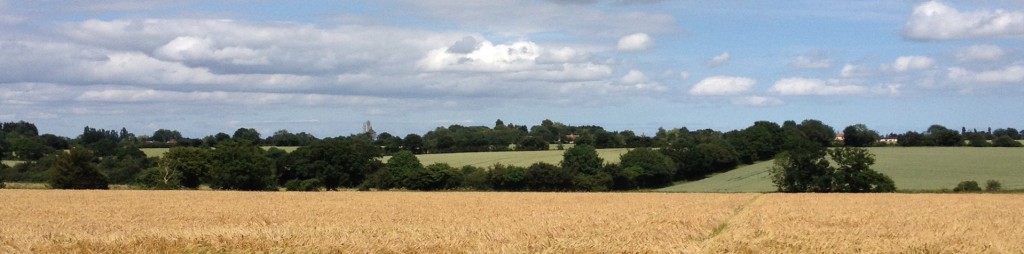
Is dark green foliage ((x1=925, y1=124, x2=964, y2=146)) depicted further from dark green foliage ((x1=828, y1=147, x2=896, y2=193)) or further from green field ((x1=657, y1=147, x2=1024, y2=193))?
dark green foliage ((x1=828, y1=147, x2=896, y2=193))

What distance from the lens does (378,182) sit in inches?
3059

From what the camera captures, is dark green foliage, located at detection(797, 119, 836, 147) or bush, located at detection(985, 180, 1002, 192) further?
dark green foliage, located at detection(797, 119, 836, 147)

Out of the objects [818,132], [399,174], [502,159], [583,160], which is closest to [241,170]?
[399,174]

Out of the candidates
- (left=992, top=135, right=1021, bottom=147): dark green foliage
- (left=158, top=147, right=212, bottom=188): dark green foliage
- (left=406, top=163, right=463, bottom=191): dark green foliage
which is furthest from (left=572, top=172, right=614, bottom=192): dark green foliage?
(left=992, top=135, right=1021, bottom=147): dark green foliage

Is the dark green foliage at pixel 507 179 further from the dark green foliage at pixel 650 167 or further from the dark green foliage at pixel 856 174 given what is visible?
Answer: the dark green foliage at pixel 856 174

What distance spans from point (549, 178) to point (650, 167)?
11.1m

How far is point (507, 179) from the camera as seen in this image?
82188mm

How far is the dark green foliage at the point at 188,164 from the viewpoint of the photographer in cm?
7169

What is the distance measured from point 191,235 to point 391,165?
66582 millimetres

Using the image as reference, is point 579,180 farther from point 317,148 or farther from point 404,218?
point 404,218

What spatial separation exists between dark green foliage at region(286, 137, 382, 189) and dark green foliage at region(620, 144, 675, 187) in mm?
24430

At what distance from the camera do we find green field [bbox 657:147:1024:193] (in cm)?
7125

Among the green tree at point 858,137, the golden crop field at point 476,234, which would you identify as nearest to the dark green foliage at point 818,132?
the green tree at point 858,137

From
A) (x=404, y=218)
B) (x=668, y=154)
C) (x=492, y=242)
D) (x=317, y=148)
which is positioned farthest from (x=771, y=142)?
(x=492, y=242)
